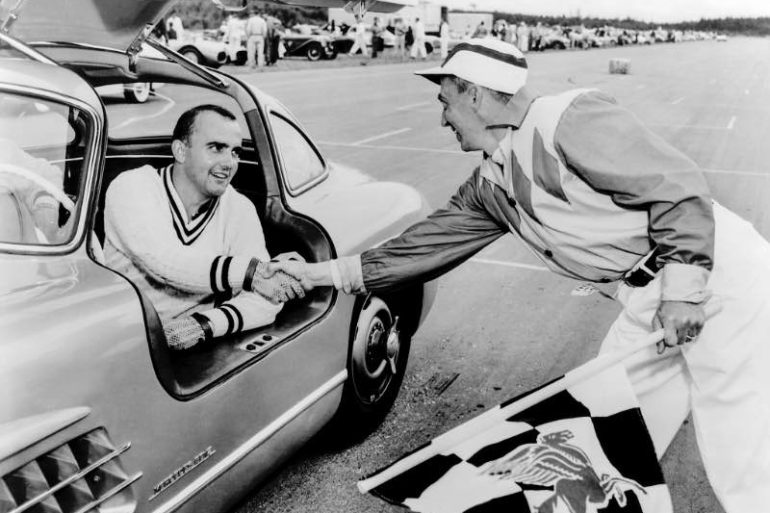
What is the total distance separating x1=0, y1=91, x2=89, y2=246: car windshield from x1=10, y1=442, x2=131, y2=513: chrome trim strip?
1.96ft

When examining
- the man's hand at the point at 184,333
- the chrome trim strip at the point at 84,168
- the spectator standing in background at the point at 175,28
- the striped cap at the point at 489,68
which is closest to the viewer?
the chrome trim strip at the point at 84,168

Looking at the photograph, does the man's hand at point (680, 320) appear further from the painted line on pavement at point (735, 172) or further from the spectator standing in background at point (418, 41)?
the spectator standing in background at point (418, 41)

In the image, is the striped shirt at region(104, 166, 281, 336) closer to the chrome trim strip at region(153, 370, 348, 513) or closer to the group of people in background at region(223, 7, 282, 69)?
the chrome trim strip at region(153, 370, 348, 513)

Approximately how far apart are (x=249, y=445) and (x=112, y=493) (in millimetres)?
612

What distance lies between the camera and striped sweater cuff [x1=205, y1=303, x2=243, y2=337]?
2.72 metres

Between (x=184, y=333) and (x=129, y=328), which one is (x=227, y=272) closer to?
(x=184, y=333)

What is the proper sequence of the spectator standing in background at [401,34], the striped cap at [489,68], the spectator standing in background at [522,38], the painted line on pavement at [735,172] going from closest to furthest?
the striped cap at [489,68], the painted line on pavement at [735,172], the spectator standing in background at [401,34], the spectator standing in background at [522,38]

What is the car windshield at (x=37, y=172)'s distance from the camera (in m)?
2.12

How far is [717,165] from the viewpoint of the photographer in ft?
33.4

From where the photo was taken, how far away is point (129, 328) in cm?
196

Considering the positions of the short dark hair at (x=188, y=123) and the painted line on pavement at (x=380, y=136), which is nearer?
the short dark hair at (x=188, y=123)

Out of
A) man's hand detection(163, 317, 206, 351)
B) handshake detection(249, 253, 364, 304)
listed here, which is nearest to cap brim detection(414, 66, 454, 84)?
handshake detection(249, 253, 364, 304)

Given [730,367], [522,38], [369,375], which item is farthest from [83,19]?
[522,38]

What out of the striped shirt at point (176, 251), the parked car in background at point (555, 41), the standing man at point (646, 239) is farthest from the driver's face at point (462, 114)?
the parked car in background at point (555, 41)
